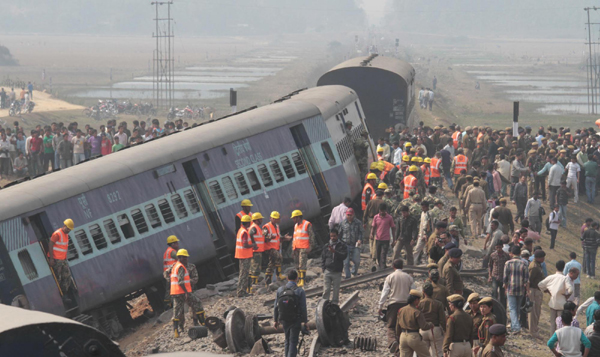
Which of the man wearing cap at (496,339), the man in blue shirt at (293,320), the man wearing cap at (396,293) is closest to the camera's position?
the man wearing cap at (496,339)

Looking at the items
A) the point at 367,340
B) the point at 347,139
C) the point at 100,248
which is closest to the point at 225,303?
the point at 100,248

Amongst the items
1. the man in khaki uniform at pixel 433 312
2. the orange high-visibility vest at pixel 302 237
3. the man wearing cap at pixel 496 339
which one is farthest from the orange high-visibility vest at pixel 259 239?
the man wearing cap at pixel 496 339

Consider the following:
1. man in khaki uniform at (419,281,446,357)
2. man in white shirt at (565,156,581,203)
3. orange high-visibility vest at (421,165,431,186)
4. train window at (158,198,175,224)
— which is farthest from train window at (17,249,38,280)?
man in white shirt at (565,156,581,203)

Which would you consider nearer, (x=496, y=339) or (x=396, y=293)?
(x=496, y=339)

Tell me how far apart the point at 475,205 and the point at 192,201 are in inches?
330

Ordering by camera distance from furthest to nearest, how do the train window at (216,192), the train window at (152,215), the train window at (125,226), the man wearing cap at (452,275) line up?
the train window at (216,192)
the train window at (152,215)
the train window at (125,226)
the man wearing cap at (452,275)

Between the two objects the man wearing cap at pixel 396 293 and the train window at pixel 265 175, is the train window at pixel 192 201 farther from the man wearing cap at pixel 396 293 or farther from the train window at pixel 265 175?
the man wearing cap at pixel 396 293

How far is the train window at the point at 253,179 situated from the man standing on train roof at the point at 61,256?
542 cm

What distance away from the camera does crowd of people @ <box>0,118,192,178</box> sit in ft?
99.5

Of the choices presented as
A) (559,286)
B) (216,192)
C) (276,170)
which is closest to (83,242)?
(216,192)

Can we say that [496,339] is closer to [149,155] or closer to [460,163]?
[149,155]

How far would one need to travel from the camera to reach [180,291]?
55.2 ft

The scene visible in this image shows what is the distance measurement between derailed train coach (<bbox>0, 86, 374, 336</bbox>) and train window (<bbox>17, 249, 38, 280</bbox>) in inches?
0.7

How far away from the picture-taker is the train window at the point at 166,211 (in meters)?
19.2
